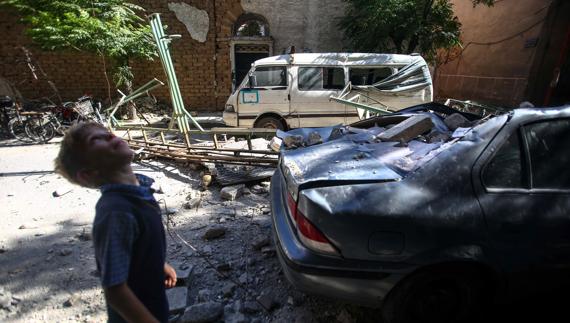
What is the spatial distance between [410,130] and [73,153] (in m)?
2.32

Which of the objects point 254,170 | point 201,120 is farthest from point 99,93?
point 254,170

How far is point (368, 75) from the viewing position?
6.80m

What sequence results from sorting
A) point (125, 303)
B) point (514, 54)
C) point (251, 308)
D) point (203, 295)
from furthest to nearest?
point (514, 54), point (203, 295), point (251, 308), point (125, 303)

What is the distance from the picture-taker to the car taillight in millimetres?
1774

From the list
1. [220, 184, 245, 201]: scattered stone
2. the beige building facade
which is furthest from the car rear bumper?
the beige building facade

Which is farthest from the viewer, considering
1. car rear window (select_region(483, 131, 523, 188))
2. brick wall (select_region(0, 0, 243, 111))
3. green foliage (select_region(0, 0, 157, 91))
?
brick wall (select_region(0, 0, 243, 111))

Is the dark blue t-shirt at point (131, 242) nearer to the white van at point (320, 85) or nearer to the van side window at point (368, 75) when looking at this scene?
the white van at point (320, 85)

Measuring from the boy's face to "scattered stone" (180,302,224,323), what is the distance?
4.63 feet

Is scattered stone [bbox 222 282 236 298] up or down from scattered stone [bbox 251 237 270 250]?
down

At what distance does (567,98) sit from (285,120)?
25.0 ft

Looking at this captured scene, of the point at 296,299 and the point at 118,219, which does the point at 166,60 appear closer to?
the point at 296,299

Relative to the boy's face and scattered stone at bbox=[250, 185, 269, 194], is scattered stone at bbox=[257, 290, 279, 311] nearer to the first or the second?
the boy's face

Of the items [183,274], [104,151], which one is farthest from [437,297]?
[104,151]

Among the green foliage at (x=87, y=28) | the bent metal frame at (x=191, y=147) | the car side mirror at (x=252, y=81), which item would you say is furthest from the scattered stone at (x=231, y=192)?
the green foliage at (x=87, y=28)
